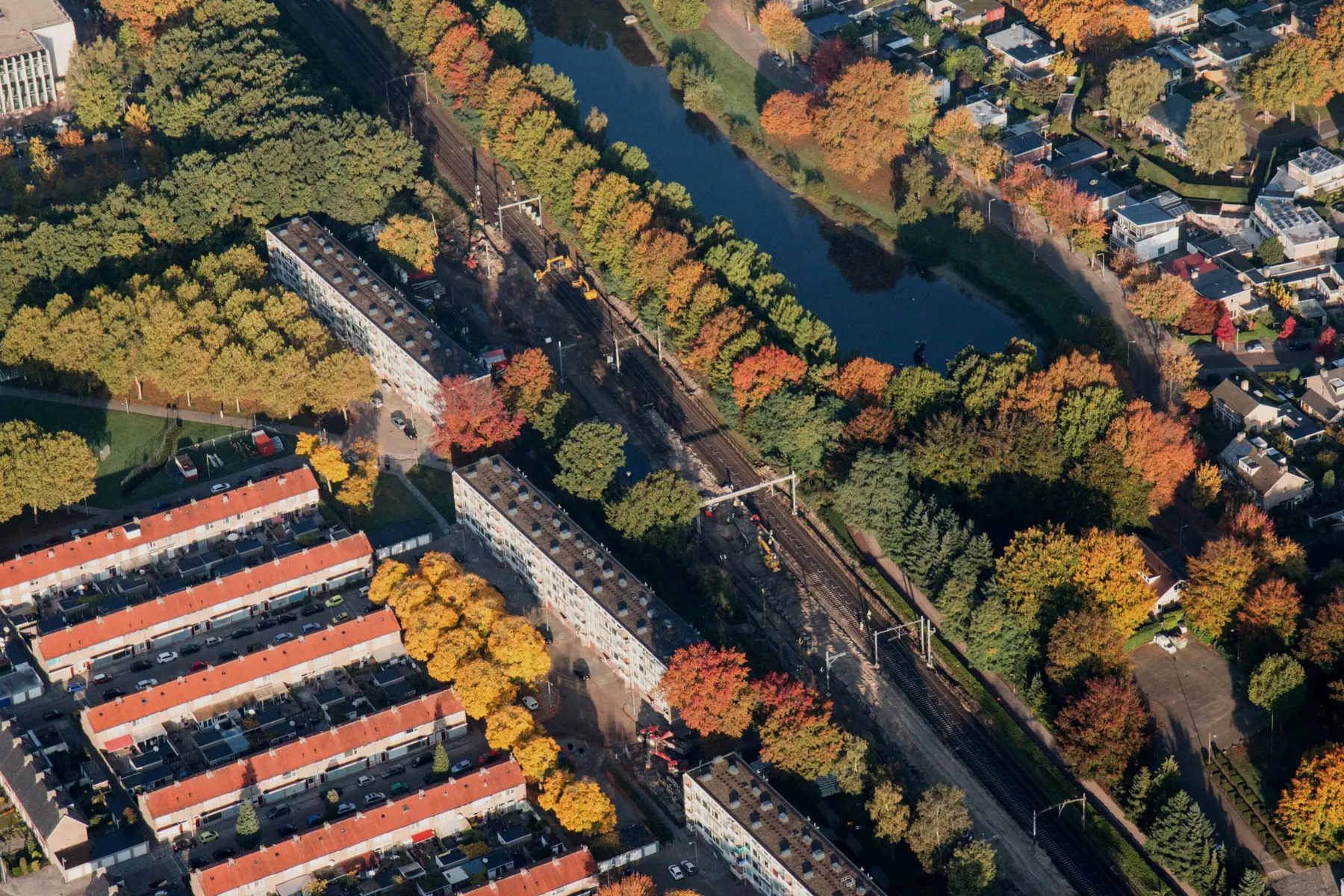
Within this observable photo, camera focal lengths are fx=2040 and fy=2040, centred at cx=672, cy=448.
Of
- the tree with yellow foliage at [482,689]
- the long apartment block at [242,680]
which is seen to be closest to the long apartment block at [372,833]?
the tree with yellow foliage at [482,689]

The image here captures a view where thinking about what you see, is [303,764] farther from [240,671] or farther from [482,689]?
[482,689]

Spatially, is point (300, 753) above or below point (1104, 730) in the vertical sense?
below

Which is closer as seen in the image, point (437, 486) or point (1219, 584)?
point (1219, 584)

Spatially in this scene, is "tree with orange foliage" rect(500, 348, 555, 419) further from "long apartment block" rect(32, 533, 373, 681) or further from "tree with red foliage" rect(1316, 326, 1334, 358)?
"tree with red foliage" rect(1316, 326, 1334, 358)

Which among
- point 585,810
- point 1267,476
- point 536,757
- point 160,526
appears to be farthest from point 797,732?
point 160,526

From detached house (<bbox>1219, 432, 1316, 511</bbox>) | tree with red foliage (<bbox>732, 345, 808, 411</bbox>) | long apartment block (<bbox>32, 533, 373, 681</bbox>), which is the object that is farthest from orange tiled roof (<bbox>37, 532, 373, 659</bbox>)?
detached house (<bbox>1219, 432, 1316, 511</bbox>)

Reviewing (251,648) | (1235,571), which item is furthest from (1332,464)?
(251,648)

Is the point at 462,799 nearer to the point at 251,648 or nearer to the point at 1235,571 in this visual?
the point at 251,648
